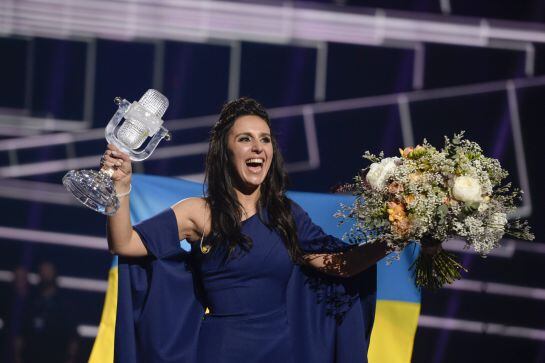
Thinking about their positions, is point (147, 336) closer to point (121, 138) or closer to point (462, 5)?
point (121, 138)

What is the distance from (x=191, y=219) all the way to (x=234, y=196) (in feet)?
0.54

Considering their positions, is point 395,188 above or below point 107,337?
above

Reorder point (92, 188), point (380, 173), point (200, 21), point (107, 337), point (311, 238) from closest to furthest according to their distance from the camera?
point (92, 188), point (380, 173), point (311, 238), point (107, 337), point (200, 21)

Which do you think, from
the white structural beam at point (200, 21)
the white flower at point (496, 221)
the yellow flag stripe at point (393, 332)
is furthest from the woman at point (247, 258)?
the white structural beam at point (200, 21)

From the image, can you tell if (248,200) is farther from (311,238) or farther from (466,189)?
(466,189)

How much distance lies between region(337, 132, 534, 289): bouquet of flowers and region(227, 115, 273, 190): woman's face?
334mm

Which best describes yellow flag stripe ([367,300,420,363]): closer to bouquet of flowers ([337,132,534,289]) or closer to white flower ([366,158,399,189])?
bouquet of flowers ([337,132,534,289])

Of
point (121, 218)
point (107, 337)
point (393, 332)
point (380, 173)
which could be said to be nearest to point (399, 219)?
point (380, 173)

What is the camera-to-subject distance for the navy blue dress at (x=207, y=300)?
2578mm

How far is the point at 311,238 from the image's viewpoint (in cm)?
278

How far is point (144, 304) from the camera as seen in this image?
2662mm

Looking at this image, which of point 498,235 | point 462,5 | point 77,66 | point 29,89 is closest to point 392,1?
point 462,5

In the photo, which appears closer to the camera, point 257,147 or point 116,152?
point 116,152

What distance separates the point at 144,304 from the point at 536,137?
317 centimetres
